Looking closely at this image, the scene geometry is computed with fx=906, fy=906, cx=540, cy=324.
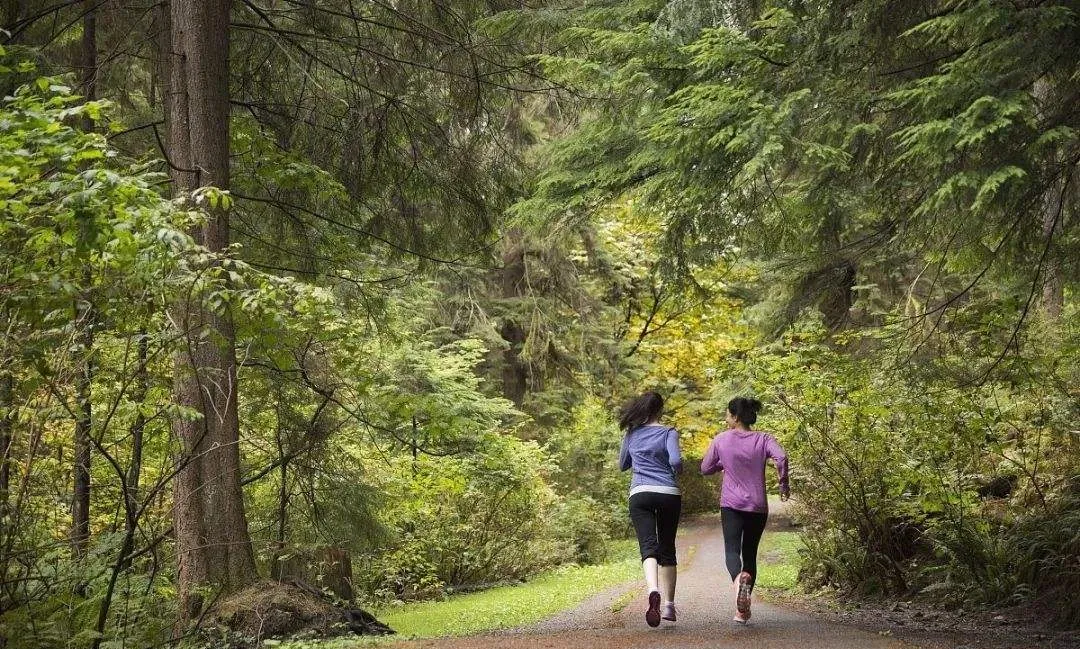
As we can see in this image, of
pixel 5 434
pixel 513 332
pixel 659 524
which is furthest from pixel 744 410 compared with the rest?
pixel 513 332

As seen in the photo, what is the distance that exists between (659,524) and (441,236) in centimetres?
529

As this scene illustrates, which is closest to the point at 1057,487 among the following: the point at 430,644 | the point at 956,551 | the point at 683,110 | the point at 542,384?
the point at 956,551

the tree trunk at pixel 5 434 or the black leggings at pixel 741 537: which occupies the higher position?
the tree trunk at pixel 5 434

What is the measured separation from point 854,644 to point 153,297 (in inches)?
203

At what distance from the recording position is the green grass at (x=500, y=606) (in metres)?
9.81

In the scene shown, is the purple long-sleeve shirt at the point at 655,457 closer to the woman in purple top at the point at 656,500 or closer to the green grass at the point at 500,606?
the woman in purple top at the point at 656,500

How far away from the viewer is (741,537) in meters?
7.42

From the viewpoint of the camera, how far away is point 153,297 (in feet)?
18.2

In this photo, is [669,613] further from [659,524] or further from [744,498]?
[744,498]

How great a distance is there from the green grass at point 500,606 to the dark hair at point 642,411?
2.68m

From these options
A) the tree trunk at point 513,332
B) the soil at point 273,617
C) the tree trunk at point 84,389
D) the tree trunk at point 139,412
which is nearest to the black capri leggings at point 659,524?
the soil at point 273,617

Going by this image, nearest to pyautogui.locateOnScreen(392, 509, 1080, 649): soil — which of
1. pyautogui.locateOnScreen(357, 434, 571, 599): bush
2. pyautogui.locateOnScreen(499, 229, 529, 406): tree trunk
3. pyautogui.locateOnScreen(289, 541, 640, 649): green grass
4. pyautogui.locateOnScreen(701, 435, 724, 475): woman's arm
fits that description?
pyautogui.locateOnScreen(289, 541, 640, 649): green grass

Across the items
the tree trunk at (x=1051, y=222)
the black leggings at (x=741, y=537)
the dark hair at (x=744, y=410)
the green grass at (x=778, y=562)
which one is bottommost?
the green grass at (x=778, y=562)

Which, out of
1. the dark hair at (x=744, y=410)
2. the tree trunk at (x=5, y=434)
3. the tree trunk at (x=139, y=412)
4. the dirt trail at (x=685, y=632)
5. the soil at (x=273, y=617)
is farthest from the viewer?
the dark hair at (x=744, y=410)
